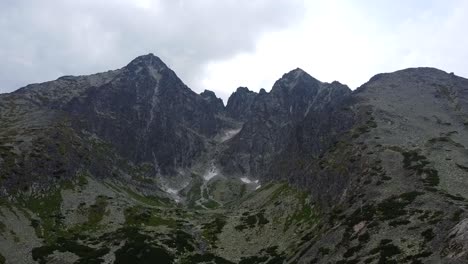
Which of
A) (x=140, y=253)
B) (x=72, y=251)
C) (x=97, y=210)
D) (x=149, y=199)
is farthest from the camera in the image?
(x=149, y=199)

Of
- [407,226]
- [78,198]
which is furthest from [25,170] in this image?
[407,226]

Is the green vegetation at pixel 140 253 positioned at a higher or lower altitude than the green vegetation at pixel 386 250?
lower

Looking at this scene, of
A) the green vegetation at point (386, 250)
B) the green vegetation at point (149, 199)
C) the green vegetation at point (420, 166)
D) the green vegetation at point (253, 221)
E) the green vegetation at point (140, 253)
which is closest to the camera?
the green vegetation at point (386, 250)

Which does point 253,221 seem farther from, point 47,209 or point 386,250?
point 386,250

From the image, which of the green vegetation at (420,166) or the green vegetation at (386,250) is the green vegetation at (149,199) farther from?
the green vegetation at (386,250)

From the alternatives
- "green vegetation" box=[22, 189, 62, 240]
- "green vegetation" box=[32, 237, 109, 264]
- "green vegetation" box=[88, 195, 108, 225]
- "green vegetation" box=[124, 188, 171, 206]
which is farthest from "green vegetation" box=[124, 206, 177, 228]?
"green vegetation" box=[124, 188, 171, 206]

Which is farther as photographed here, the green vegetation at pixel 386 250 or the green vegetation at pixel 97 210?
the green vegetation at pixel 97 210

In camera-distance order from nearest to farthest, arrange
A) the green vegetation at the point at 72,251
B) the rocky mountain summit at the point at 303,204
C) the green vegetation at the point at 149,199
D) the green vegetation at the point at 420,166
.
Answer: the rocky mountain summit at the point at 303,204, the green vegetation at the point at 420,166, the green vegetation at the point at 72,251, the green vegetation at the point at 149,199

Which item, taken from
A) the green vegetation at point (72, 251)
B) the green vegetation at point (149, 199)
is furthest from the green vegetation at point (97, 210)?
the green vegetation at point (149, 199)

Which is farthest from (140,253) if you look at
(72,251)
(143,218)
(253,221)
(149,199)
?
(149,199)

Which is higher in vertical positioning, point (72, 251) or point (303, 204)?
point (303, 204)

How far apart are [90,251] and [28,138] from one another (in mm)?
79858

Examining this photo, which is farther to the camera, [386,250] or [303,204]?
[303,204]

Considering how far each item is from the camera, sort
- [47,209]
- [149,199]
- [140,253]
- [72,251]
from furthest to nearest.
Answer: [149,199] < [47,209] < [72,251] < [140,253]
